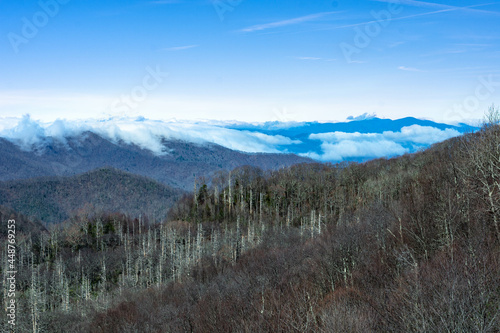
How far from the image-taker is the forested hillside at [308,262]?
1544cm

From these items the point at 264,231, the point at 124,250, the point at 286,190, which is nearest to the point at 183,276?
the point at 264,231

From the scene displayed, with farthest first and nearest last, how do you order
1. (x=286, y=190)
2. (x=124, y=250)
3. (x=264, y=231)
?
(x=286, y=190) < (x=124, y=250) < (x=264, y=231)

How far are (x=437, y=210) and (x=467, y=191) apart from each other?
129 inches

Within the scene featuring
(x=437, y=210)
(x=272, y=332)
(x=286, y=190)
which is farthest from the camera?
(x=286, y=190)

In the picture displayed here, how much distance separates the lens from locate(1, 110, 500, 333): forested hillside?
50.6 ft

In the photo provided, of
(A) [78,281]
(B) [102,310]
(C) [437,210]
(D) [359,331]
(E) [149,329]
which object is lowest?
(A) [78,281]

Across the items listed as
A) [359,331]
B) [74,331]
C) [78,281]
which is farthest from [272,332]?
[78,281]

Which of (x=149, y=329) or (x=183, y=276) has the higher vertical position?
(x=149, y=329)

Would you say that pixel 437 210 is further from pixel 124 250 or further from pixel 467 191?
pixel 124 250

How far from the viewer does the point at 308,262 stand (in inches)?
1625

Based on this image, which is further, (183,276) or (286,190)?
(286,190)

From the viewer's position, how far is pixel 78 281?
8331 centimetres

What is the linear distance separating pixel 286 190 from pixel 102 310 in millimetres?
64293

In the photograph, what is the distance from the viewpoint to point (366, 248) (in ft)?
123
